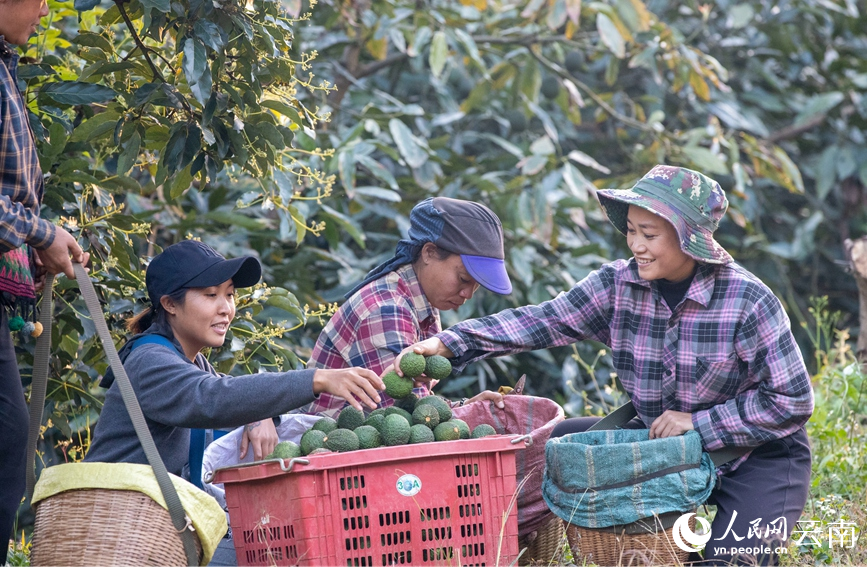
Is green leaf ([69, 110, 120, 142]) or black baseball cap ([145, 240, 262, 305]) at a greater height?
green leaf ([69, 110, 120, 142])

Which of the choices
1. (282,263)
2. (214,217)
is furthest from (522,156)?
(214,217)

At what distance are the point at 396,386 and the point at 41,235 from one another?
3.30 ft

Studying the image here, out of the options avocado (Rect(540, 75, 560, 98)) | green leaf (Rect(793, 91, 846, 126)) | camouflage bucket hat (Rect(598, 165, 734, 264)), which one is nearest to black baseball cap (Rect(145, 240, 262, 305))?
camouflage bucket hat (Rect(598, 165, 734, 264))

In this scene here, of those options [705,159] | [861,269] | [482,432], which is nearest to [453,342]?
[482,432]

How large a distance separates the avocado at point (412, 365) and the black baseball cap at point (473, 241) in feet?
1.38

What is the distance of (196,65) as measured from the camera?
9.08 ft

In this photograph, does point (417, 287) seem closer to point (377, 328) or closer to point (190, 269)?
point (377, 328)

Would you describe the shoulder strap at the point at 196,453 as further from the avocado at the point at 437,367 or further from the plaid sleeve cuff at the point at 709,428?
the plaid sleeve cuff at the point at 709,428

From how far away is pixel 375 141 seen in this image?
4500mm

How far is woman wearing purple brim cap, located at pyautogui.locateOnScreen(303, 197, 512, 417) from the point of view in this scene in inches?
119

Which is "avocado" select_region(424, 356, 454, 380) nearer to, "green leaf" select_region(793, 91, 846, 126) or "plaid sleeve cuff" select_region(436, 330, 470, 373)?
"plaid sleeve cuff" select_region(436, 330, 470, 373)

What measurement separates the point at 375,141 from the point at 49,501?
256 cm

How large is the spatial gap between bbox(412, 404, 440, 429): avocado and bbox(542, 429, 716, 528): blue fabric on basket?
37cm

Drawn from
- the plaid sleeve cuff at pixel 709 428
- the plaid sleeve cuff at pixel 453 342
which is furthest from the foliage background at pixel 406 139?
the plaid sleeve cuff at pixel 709 428
